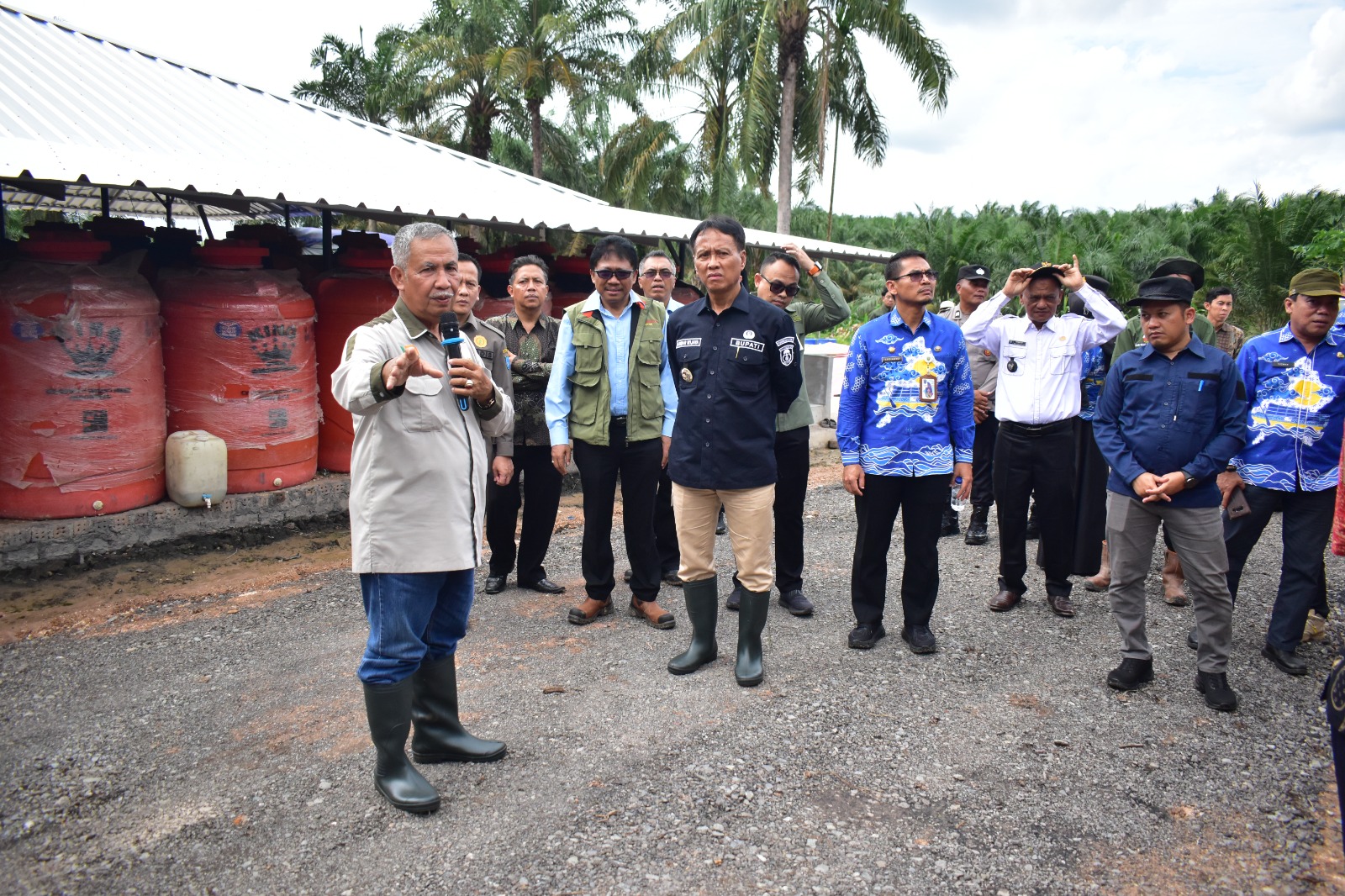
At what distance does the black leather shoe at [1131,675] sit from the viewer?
396cm

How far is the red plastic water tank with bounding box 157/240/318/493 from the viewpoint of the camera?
19.9 feet

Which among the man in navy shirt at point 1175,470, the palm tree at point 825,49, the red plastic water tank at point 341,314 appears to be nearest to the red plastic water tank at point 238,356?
the red plastic water tank at point 341,314

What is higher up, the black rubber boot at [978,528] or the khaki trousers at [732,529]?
the khaki trousers at [732,529]

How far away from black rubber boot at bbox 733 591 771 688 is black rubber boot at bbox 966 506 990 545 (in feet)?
10.2

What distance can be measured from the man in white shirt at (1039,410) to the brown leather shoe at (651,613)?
1870 mm

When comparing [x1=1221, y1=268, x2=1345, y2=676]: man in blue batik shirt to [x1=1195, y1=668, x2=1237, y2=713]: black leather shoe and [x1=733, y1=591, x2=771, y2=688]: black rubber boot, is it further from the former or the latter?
[x1=733, y1=591, x2=771, y2=688]: black rubber boot

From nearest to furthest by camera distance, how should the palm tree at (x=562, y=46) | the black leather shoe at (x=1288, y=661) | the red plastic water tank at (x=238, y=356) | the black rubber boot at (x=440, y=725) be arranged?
the black rubber boot at (x=440, y=725) < the black leather shoe at (x=1288, y=661) < the red plastic water tank at (x=238, y=356) < the palm tree at (x=562, y=46)

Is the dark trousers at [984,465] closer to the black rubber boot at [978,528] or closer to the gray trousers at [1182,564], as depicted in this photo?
the black rubber boot at [978,528]

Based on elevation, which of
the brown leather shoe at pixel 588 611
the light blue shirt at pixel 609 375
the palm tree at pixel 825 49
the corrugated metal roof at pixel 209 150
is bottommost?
the brown leather shoe at pixel 588 611

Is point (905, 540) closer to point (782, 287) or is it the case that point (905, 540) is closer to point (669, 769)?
point (782, 287)

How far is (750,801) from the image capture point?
119 inches

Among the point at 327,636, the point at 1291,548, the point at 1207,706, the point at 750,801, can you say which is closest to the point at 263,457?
the point at 327,636

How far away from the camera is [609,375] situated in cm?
471

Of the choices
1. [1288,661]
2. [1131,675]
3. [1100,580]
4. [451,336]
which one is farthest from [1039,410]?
[451,336]
